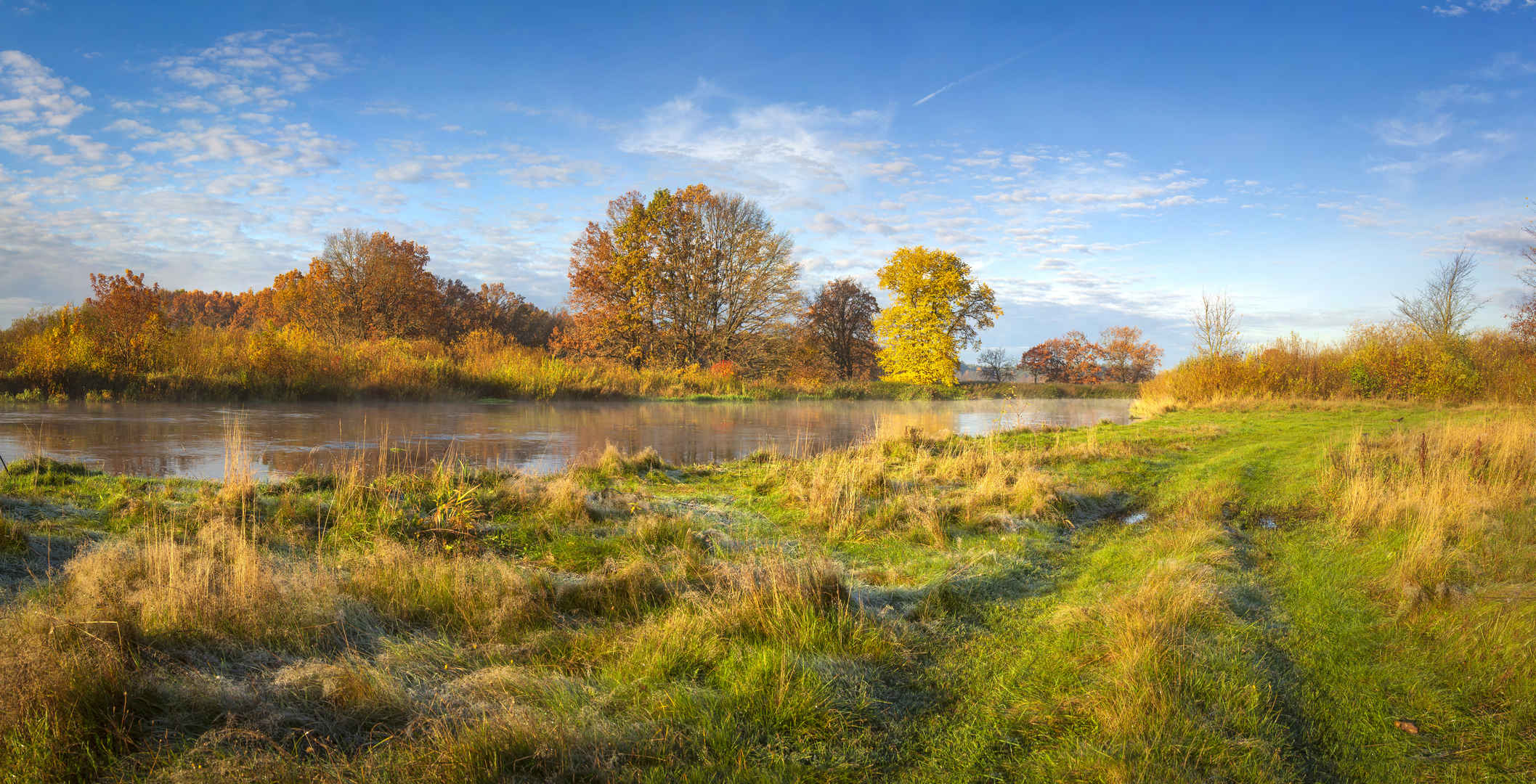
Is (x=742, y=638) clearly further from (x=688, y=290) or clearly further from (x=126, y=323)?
(x=688, y=290)

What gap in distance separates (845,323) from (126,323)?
1449 inches

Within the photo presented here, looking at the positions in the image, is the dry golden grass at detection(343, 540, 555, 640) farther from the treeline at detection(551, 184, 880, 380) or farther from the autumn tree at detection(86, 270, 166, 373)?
the treeline at detection(551, 184, 880, 380)

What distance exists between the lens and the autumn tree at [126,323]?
18000 millimetres

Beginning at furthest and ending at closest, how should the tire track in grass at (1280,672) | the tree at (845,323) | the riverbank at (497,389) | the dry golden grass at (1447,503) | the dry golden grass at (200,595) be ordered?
1. the tree at (845,323)
2. the riverbank at (497,389)
3. the dry golden grass at (1447,503)
4. the dry golden grass at (200,595)
5. the tire track in grass at (1280,672)

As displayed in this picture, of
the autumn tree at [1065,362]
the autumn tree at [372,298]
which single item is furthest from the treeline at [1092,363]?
the autumn tree at [372,298]

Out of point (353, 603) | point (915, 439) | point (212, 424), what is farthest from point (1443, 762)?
point (212, 424)

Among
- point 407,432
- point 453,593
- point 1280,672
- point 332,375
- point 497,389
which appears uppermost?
point 332,375

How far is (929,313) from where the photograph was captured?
39250 millimetres

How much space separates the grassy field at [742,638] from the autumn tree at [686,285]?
2679cm

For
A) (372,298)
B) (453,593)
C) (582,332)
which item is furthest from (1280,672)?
(372,298)

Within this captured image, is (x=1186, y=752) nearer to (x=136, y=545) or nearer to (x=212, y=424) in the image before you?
(x=136, y=545)

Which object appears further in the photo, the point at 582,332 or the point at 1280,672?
the point at 582,332

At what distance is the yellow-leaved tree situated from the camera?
38969 mm

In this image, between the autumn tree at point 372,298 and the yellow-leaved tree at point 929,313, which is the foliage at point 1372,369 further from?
the autumn tree at point 372,298
